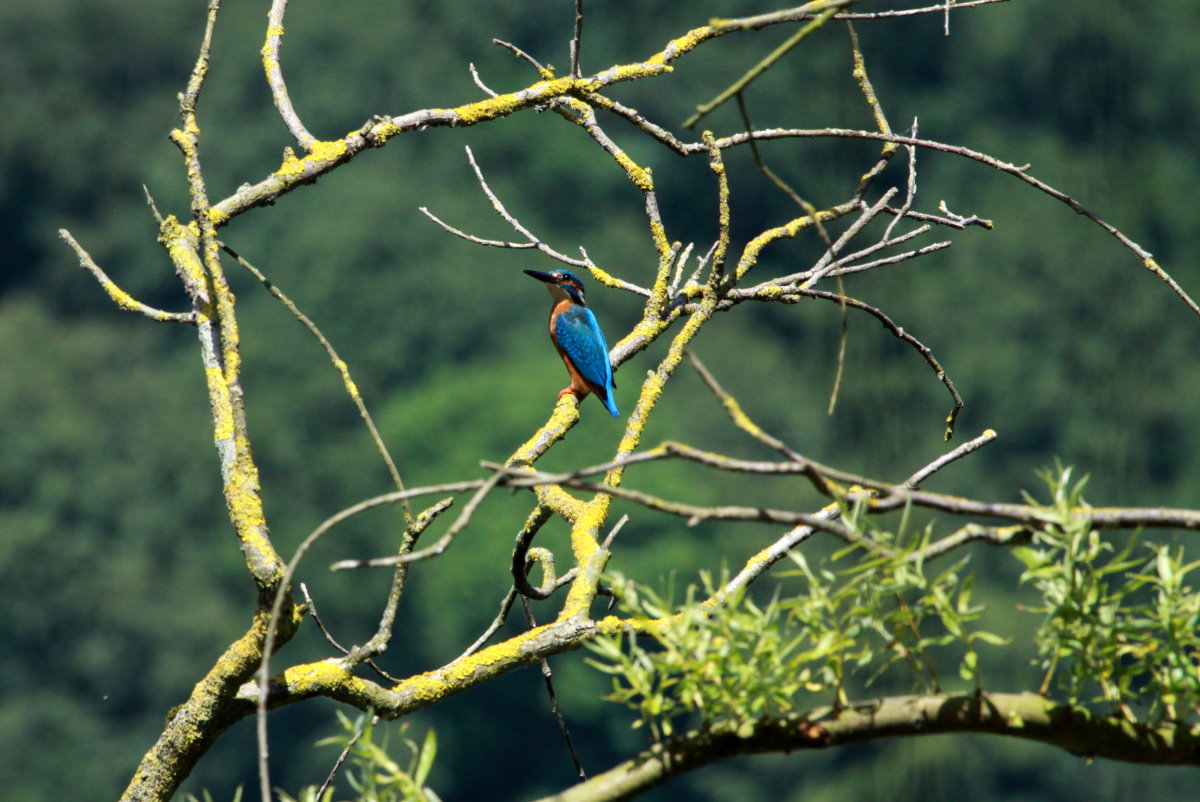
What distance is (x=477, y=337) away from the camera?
34.5m

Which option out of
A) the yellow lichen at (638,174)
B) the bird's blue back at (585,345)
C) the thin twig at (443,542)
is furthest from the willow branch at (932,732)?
the bird's blue back at (585,345)

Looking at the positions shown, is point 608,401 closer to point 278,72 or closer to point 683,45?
point 683,45

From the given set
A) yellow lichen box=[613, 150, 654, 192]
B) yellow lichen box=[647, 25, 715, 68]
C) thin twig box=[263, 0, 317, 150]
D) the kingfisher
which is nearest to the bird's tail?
the kingfisher

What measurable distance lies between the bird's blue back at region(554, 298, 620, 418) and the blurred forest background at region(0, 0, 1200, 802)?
20.3 metres

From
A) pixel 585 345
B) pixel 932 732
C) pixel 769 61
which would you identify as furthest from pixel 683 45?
pixel 585 345

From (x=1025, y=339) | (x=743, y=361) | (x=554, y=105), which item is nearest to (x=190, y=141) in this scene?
(x=554, y=105)

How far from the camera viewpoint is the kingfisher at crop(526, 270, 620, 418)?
430cm

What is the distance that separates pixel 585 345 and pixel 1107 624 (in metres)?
3.51

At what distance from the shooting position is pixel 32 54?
123 feet

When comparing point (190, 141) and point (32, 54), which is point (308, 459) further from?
point (190, 141)

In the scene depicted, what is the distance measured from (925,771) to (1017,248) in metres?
15.6

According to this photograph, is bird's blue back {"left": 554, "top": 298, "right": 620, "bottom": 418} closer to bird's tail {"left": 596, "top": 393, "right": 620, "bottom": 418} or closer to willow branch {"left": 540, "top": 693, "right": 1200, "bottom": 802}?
bird's tail {"left": 596, "top": 393, "right": 620, "bottom": 418}

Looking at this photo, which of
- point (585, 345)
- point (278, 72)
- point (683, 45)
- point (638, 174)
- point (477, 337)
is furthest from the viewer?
point (477, 337)

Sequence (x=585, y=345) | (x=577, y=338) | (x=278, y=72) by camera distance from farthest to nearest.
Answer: (x=577, y=338) < (x=585, y=345) < (x=278, y=72)
